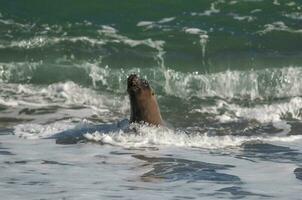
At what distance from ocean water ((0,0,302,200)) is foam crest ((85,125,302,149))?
0.01 m

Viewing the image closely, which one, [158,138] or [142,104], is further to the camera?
[142,104]

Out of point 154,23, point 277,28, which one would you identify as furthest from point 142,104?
point 277,28

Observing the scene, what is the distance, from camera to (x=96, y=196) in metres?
4.99

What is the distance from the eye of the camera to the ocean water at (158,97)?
5.71 meters

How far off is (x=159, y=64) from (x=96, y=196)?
26.7ft

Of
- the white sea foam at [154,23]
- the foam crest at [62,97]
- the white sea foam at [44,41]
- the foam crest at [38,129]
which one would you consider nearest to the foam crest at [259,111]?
the foam crest at [62,97]

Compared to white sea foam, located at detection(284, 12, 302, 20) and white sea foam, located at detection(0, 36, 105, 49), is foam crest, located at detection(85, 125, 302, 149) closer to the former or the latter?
white sea foam, located at detection(0, 36, 105, 49)

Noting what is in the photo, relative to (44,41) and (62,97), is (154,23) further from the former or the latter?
(62,97)

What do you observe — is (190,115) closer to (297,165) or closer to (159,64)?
(159,64)

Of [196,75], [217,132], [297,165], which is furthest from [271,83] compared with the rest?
[297,165]

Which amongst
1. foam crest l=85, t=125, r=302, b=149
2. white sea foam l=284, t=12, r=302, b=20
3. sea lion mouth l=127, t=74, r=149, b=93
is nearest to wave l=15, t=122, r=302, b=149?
foam crest l=85, t=125, r=302, b=149

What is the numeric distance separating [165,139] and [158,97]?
3.67 meters

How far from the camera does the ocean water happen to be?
18.7 feet

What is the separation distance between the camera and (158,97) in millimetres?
11672
